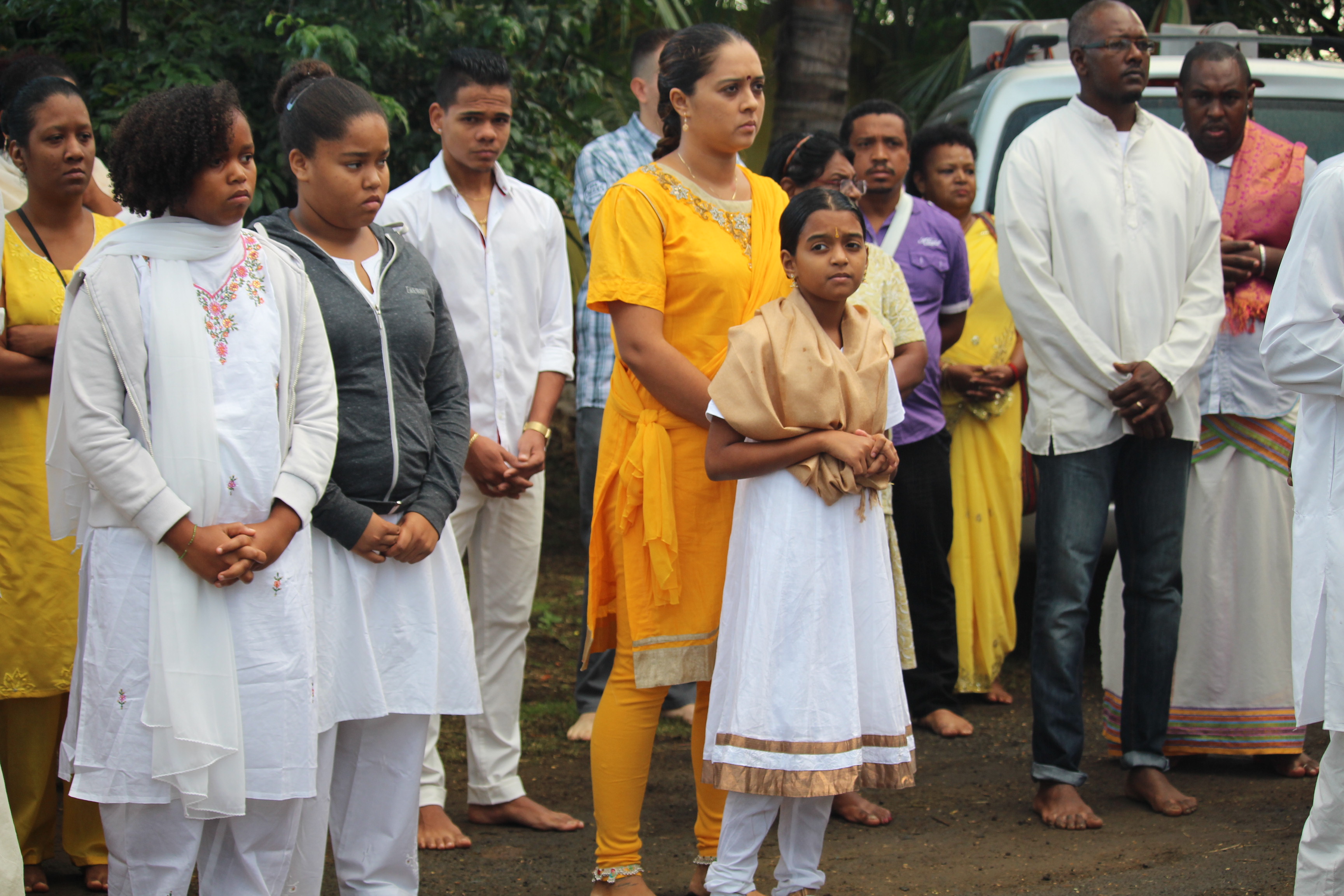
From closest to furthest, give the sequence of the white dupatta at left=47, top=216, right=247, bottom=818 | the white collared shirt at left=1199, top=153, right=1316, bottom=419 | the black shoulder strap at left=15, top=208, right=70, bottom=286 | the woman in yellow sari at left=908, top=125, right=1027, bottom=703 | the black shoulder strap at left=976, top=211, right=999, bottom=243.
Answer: the white dupatta at left=47, top=216, right=247, bottom=818 → the black shoulder strap at left=15, top=208, right=70, bottom=286 → the white collared shirt at left=1199, top=153, right=1316, bottom=419 → the woman in yellow sari at left=908, top=125, right=1027, bottom=703 → the black shoulder strap at left=976, top=211, right=999, bottom=243

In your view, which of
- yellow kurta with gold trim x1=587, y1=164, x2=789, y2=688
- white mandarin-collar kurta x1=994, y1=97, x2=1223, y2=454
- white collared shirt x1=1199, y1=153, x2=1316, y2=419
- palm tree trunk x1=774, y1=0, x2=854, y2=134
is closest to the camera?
yellow kurta with gold trim x1=587, y1=164, x2=789, y2=688

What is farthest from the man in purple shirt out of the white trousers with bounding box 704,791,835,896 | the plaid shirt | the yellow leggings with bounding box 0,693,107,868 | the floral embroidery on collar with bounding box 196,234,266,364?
the yellow leggings with bounding box 0,693,107,868

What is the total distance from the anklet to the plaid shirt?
2.14 metres

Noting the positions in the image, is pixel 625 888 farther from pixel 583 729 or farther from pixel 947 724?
pixel 947 724

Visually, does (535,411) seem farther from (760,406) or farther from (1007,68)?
(1007,68)

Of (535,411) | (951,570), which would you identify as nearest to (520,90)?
(535,411)

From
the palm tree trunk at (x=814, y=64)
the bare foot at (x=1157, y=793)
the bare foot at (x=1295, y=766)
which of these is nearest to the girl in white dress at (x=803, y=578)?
the bare foot at (x=1157, y=793)

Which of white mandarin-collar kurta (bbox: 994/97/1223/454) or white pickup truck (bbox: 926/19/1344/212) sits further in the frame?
white pickup truck (bbox: 926/19/1344/212)

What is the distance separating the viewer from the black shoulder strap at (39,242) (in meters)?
3.94

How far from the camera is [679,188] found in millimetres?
3682

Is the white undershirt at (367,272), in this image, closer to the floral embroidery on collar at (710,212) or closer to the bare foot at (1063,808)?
the floral embroidery on collar at (710,212)

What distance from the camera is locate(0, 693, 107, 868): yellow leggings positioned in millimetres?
3889

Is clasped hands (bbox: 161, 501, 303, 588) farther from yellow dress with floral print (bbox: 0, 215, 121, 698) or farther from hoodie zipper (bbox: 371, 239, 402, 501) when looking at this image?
yellow dress with floral print (bbox: 0, 215, 121, 698)

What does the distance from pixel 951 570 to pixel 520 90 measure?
3.00m
